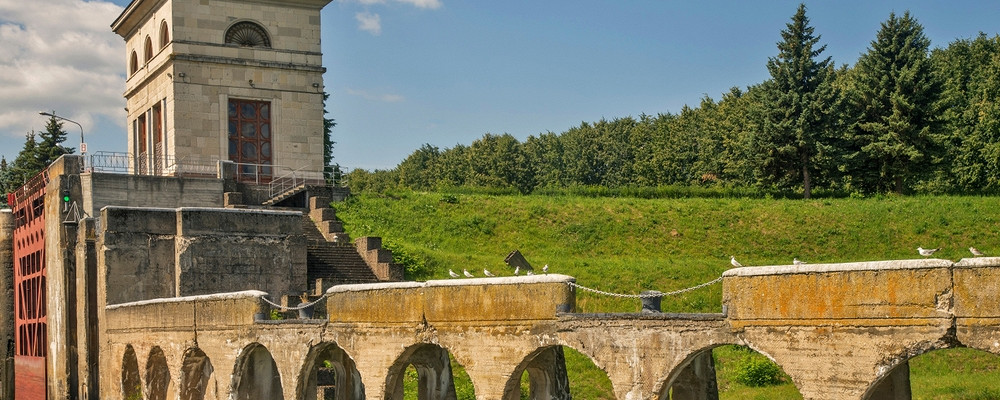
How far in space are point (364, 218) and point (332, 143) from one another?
26.6 meters

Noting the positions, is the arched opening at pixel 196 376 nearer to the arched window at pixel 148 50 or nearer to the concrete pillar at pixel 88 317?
the concrete pillar at pixel 88 317

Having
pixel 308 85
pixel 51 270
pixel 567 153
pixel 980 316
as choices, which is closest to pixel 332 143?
pixel 308 85

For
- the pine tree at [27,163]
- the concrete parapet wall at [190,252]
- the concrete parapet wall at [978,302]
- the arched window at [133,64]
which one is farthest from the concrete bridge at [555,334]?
the pine tree at [27,163]

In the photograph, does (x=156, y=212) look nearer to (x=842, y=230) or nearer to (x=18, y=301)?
(x=18, y=301)

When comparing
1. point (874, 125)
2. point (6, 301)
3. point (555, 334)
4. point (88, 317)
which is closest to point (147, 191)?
point (88, 317)

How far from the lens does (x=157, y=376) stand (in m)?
28.1

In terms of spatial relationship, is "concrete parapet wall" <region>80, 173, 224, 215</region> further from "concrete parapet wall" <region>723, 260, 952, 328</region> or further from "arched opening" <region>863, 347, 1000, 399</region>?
"concrete parapet wall" <region>723, 260, 952, 328</region>

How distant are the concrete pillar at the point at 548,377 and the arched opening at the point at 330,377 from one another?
4369 millimetres

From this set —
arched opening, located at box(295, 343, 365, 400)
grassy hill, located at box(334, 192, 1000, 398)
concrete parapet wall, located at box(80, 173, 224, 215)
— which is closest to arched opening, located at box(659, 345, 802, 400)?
grassy hill, located at box(334, 192, 1000, 398)

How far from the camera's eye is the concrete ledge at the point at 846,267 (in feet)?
43.2

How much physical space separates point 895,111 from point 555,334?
4178 centimetres

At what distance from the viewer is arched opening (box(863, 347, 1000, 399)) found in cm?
2583

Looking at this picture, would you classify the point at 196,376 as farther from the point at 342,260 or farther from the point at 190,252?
the point at 342,260

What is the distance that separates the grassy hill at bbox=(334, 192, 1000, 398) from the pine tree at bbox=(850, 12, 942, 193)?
623cm
